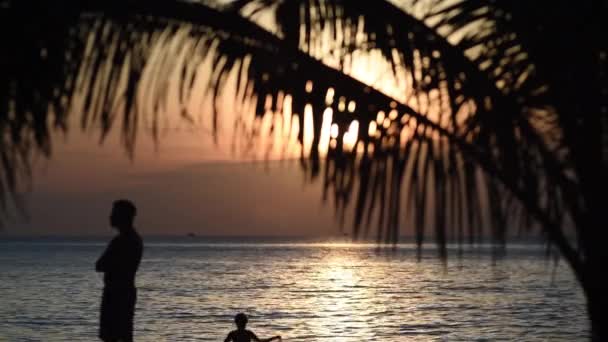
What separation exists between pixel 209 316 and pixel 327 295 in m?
15.4

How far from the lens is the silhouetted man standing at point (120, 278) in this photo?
5.89m

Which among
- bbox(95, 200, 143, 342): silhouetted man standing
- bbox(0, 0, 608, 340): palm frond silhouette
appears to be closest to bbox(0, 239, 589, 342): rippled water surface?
bbox(95, 200, 143, 342): silhouetted man standing

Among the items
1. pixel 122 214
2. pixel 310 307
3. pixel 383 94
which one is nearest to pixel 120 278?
pixel 122 214

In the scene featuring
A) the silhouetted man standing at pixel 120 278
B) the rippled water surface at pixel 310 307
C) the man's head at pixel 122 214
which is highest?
the man's head at pixel 122 214

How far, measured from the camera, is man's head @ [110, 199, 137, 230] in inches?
228

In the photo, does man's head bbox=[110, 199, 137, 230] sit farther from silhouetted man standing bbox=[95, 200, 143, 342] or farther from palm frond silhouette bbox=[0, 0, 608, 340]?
palm frond silhouette bbox=[0, 0, 608, 340]

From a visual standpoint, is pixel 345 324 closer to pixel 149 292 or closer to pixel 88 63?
pixel 149 292

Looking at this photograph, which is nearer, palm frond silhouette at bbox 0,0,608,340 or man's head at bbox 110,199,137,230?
palm frond silhouette at bbox 0,0,608,340

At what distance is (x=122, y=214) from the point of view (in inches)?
229

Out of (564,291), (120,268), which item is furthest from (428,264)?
(120,268)

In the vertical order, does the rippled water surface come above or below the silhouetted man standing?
below

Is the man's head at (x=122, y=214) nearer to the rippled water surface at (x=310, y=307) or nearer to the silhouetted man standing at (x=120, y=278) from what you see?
the silhouetted man standing at (x=120, y=278)

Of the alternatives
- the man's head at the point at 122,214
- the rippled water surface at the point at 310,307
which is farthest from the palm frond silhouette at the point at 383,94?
the rippled water surface at the point at 310,307

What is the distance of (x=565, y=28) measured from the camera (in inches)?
120
